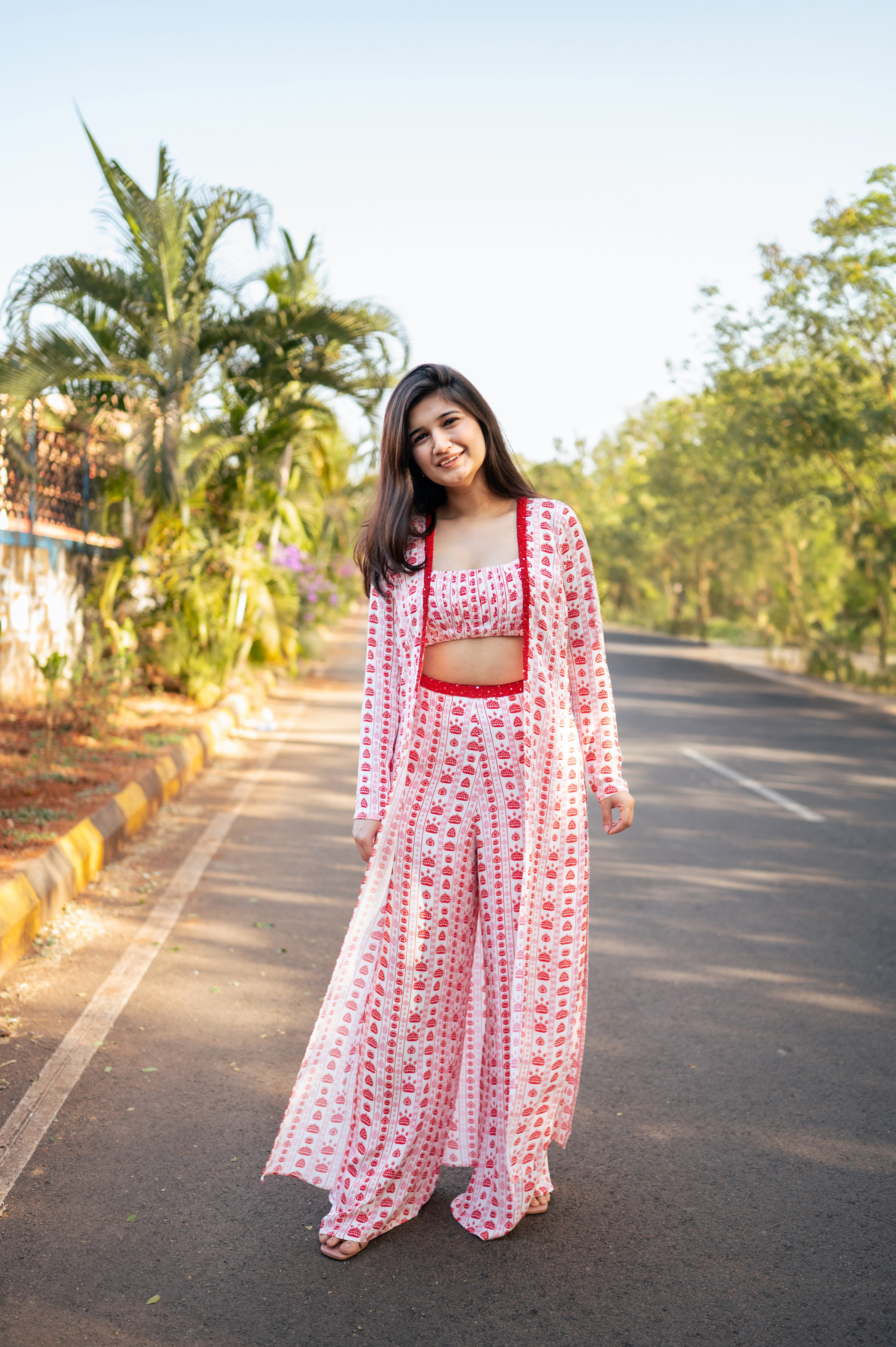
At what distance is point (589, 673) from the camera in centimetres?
294

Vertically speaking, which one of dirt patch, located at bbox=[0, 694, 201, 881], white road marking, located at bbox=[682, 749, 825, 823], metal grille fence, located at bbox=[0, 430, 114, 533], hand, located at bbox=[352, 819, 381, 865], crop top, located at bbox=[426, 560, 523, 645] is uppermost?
metal grille fence, located at bbox=[0, 430, 114, 533]

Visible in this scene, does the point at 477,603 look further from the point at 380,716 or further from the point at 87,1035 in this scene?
the point at 87,1035

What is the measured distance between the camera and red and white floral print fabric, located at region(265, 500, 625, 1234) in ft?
9.12

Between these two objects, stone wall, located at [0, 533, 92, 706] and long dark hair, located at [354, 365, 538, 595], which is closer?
long dark hair, located at [354, 365, 538, 595]

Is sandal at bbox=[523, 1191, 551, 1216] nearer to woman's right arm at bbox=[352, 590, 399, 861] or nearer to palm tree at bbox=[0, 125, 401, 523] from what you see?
woman's right arm at bbox=[352, 590, 399, 861]

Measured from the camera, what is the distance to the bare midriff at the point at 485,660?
2791 millimetres

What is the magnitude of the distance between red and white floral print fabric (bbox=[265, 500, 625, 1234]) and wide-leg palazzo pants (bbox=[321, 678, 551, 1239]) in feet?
0.08

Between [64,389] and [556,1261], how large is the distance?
30.9 ft

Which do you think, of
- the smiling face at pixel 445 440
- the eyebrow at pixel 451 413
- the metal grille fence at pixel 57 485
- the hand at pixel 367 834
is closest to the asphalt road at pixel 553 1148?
the hand at pixel 367 834

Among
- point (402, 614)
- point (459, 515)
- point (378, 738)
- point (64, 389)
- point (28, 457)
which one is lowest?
point (378, 738)

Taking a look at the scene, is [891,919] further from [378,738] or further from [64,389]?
[64,389]

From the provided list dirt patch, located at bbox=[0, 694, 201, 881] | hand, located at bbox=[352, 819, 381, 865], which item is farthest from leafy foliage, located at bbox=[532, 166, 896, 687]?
hand, located at bbox=[352, 819, 381, 865]

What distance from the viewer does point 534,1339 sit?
Answer: 8.05 ft

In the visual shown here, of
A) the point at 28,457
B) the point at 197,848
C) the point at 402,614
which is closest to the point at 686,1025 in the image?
the point at 402,614
